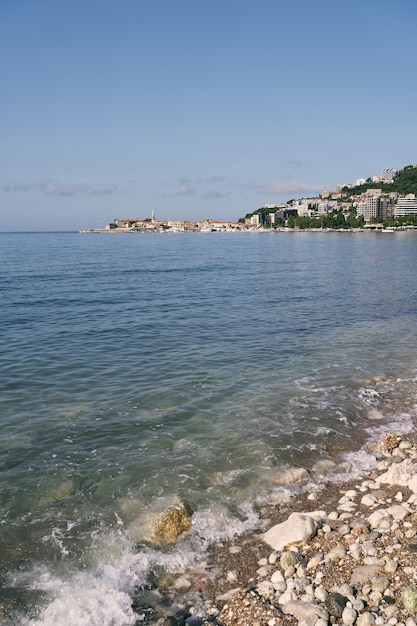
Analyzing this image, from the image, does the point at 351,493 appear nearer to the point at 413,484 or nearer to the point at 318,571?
the point at 413,484

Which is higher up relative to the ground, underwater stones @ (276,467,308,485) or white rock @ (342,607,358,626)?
white rock @ (342,607,358,626)

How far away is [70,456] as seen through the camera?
13.9 meters

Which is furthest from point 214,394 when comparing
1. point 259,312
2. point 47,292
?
point 47,292

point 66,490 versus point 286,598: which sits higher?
point 286,598

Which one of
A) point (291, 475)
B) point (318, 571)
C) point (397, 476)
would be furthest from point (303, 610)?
point (397, 476)

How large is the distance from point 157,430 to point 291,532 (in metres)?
6.74

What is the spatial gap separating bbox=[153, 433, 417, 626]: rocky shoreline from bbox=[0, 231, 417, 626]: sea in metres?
0.54

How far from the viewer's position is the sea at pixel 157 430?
939cm

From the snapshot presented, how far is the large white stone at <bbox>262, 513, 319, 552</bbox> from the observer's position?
9523mm

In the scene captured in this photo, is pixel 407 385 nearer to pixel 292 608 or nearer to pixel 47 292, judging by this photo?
pixel 292 608

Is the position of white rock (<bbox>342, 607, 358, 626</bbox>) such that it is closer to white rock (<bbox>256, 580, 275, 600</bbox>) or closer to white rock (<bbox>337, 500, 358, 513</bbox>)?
white rock (<bbox>256, 580, 275, 600</bbox>)

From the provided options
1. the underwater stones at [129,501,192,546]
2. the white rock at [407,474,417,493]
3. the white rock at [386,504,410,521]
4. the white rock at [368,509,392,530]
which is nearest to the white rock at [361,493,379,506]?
the white rock at [386,504,410,521]

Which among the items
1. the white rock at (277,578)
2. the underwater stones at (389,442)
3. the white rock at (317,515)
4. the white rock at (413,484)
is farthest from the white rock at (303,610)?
the underwater stones at (389,442)

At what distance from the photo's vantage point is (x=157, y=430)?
1549 cm
